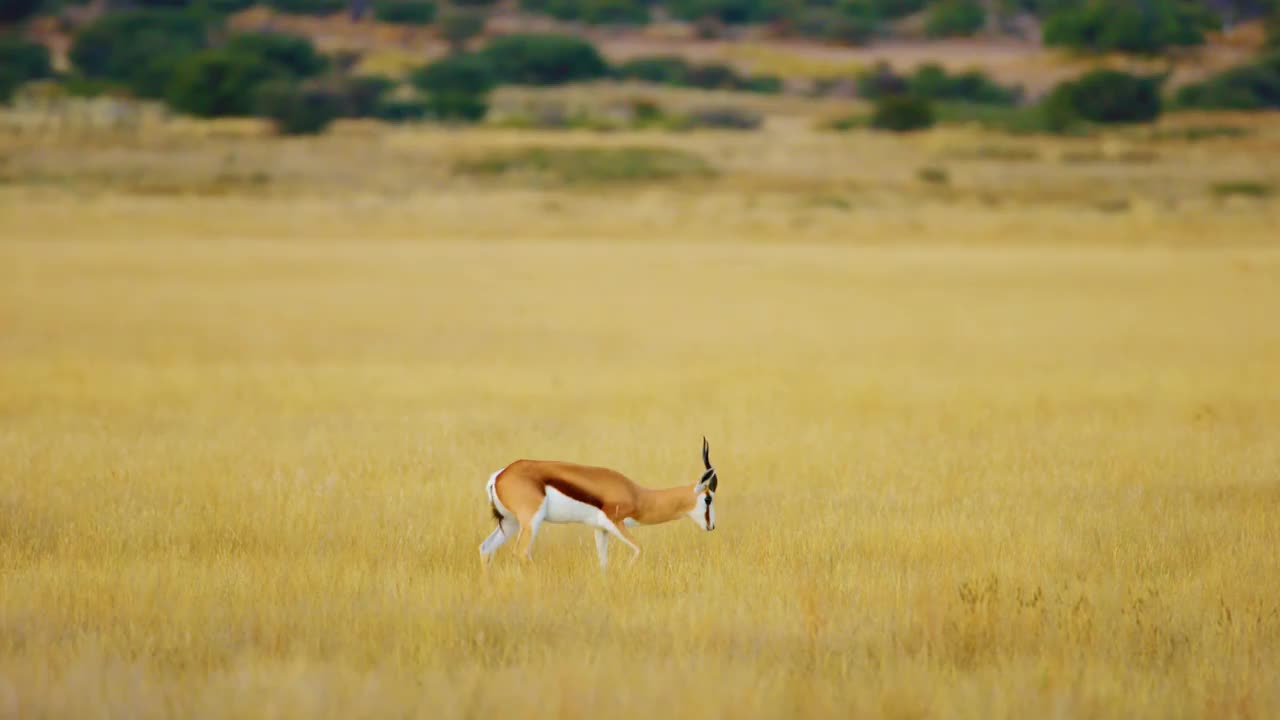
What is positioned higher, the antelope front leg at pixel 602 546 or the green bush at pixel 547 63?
the green bush at pixel 547 63

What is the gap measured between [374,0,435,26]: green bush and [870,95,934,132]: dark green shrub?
5507 cm

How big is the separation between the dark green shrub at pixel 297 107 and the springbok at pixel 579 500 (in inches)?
2338

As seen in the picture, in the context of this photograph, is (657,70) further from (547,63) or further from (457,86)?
(457,86)

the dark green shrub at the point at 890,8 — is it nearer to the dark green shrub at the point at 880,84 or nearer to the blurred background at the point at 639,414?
the dark green shrub at the point at 880,84

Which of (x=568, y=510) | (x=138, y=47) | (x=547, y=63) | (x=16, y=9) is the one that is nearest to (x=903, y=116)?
(x=547, y=63)

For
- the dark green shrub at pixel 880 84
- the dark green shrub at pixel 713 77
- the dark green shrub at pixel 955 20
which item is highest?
the dark green shrub at pixel 955 20

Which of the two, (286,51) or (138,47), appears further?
(138,47)

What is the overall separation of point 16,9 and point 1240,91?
3233 inches

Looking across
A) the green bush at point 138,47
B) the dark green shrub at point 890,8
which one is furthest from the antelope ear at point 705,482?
the dark green shrub at point 890,8

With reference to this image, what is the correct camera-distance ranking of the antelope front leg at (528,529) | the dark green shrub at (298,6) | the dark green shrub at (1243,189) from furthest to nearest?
the dark green shrub at (298,6), the dark green shrub at (1243,189), the antelope front leg at (528,529)

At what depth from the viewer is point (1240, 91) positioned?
81.0m

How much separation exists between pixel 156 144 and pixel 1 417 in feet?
160

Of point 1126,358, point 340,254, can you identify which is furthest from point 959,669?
point 340,254

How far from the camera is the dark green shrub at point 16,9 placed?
344ft
